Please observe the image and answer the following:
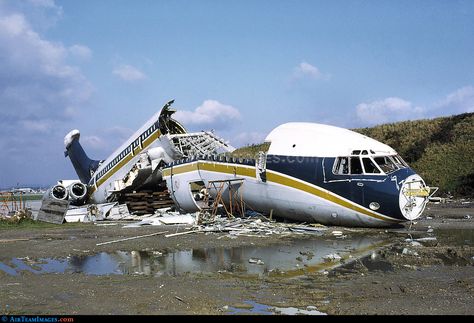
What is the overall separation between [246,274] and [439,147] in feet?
128

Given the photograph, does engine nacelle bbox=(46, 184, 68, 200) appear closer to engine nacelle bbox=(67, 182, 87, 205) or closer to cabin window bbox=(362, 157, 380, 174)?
engine nacelle bbox=(67, 182, 87, 205)

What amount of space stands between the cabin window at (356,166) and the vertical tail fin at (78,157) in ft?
87.0

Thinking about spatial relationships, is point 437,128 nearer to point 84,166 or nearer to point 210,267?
point 84,166

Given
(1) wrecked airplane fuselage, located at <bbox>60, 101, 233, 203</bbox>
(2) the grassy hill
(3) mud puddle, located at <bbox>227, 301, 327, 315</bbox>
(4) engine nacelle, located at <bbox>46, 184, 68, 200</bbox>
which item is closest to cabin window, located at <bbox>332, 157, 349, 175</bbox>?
(3) mud puddle, located at <bbox>227, 301, 327, 315</bbox>

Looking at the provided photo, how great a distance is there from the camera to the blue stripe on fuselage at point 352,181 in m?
18.4

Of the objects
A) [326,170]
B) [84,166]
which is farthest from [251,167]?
[84,166]

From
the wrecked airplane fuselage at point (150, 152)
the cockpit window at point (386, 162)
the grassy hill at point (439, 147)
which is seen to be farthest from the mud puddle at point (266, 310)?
the grassy hill at point (439, 147)

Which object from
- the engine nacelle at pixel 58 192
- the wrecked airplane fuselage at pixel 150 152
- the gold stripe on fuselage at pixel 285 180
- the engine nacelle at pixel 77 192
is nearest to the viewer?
the gold stripe on fuselage at pixel 285 180

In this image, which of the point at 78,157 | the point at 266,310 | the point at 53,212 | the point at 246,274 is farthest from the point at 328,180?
the point at 78,157

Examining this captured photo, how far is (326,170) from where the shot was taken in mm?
19672

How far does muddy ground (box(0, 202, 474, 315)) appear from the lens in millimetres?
8455

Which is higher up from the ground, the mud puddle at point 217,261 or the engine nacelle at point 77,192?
the engine nacelle at point 77,192

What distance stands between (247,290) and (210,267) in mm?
3064

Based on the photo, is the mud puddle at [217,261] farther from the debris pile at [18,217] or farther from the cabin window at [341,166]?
the debris pile at [18,217]
